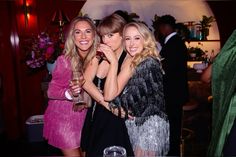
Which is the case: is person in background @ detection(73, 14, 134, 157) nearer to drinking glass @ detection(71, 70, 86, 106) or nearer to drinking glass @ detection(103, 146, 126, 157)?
drinking glass @ detection(71, 70, 86, 106)

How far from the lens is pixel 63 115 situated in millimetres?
2068

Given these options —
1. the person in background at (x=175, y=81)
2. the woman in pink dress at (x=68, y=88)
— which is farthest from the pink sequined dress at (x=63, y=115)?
the person in background at (x=175, y=81)

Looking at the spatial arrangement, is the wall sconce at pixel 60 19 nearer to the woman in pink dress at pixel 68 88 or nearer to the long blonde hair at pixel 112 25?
the woman in pink dress at pixel 68 88

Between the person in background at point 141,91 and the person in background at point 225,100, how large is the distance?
1.56 feet

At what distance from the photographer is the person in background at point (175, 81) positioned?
347 centimetres

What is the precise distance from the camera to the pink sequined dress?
2033mm

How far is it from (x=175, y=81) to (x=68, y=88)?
1863 mm

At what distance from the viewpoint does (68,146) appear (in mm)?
2080

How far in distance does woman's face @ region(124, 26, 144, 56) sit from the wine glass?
0.37 meters

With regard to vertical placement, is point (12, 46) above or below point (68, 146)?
above

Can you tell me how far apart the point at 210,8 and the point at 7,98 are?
426 centimetres

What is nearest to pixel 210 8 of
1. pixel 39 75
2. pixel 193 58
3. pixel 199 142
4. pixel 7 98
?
pixel 193 58

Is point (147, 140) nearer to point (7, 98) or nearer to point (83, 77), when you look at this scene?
point (83, 77)

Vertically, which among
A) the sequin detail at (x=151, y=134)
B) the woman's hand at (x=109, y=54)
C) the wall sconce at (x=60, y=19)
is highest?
the wall sconce at (x=60, y=19)
